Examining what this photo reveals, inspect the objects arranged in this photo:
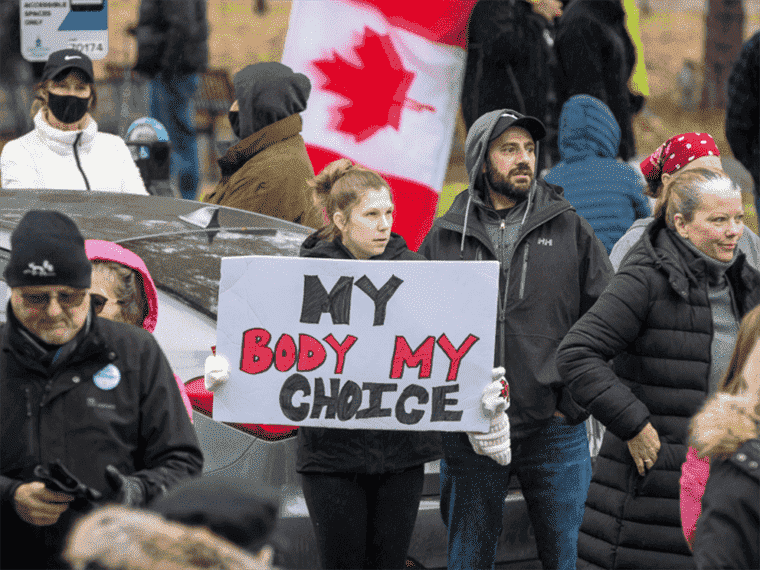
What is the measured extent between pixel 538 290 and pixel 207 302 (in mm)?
1236

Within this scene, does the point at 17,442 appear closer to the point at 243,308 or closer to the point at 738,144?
the point at 243,308

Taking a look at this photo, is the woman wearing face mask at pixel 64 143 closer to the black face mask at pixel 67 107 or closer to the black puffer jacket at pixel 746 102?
the black face mask at pixel 67 107

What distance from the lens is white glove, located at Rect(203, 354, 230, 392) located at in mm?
3912

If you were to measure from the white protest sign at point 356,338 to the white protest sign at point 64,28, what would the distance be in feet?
11.2

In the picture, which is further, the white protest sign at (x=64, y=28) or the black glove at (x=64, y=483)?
the white protest sign at (x=64, y=28)

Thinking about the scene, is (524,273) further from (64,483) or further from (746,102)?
(746,102)

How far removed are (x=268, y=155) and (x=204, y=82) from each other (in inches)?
312

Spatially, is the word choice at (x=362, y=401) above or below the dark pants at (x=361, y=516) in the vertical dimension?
above

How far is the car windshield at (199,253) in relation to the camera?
4465mm

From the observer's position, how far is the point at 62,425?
2828 millimetres

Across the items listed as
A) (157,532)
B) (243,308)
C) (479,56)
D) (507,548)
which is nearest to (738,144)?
(479,56)

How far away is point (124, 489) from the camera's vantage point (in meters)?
2.71

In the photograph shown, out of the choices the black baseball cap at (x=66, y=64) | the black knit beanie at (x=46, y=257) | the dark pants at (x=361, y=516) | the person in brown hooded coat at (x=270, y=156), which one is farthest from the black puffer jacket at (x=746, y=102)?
the black knit beanie at (x=46, y=257)

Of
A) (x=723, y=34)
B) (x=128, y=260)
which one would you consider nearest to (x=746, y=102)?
(x=128, y=260)
